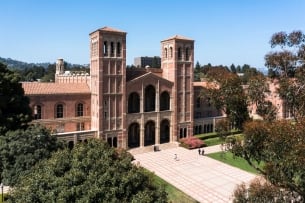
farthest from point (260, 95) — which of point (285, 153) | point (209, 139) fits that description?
point (209, 139)

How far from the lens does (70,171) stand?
15.0 m

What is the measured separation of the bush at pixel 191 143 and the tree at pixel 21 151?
25507mm

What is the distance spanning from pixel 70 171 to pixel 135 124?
31.7 meters

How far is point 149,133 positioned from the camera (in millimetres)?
49656

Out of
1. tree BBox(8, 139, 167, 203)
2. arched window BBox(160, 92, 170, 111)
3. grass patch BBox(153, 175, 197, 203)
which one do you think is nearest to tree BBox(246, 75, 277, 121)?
tree BBox(8, 139, 167, 203)

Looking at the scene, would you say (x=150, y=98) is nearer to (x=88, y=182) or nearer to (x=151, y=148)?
(x=151, y=148)

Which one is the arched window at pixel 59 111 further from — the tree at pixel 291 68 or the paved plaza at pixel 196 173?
the tree at pixel 291 68

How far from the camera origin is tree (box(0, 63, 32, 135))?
29.4 metres

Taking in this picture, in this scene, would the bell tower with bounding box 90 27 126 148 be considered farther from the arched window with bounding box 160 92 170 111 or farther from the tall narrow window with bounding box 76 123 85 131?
the arched window with bounding box 160 92 170 111

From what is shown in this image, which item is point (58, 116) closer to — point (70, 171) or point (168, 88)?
point (168, 88)

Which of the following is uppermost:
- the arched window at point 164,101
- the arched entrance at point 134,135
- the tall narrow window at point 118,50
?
the tall narrow window at point 118,50

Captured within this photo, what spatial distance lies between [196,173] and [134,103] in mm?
17854

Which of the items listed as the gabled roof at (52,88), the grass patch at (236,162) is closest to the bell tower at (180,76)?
the grass patch at (236,162)

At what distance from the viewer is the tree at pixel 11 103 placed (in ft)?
96.5
